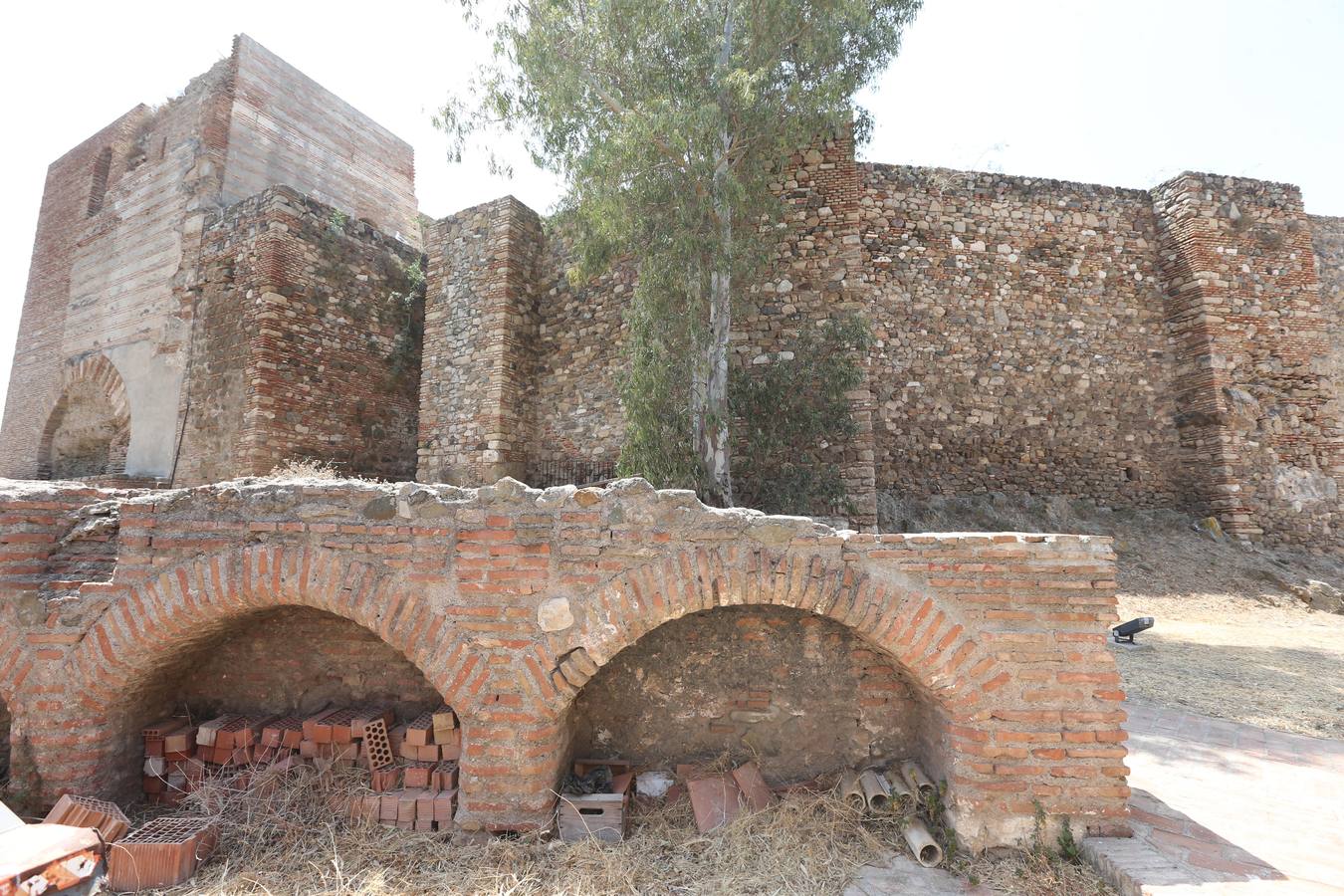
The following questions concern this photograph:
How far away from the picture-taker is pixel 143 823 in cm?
329

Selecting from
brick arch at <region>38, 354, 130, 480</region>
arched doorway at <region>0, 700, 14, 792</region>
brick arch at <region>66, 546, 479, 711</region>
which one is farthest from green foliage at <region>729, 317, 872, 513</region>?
brick arch at <region>38, 354, 130, 480</region>

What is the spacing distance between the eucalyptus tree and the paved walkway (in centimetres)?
415

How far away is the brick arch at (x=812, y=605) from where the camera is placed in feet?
9.94

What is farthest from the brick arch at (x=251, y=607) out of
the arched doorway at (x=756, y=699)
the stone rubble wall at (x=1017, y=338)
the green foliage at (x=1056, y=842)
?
the stone rubble wall at (x=1017, y=338)

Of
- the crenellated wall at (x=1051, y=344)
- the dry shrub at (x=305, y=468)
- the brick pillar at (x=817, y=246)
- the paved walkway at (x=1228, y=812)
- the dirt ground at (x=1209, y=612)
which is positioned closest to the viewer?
the paved walkway at (x=1228, y=812)

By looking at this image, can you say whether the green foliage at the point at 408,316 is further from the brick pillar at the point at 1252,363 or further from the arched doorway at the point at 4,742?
the brick pillar at the point at 1252,363

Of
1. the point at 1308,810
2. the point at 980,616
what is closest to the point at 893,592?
the point at 980,616

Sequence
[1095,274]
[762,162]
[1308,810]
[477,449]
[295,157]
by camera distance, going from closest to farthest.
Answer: [1308,810] → [762,162] → [477,449] → [1095,274] → [295,157]

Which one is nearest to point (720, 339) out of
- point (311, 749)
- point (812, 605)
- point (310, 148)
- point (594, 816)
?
point (812, 605)

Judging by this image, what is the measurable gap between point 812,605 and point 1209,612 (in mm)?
8316

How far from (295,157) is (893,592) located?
14.4 meters

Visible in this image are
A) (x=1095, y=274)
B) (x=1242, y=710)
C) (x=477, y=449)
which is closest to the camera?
(x=1242, y=710)

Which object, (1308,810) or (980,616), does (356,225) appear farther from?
(1308,810)

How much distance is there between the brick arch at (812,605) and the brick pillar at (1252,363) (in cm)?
1026
